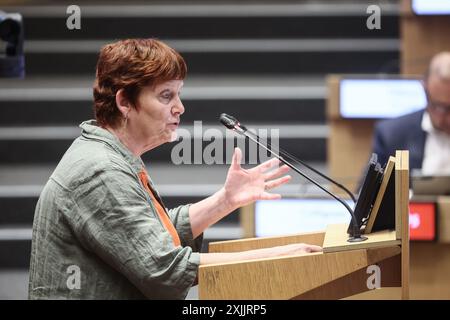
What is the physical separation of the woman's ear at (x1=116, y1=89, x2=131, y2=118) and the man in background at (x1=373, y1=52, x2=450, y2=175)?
70.5 inches

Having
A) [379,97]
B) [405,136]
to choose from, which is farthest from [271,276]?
[379,97]

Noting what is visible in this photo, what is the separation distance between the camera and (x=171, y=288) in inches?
62.4

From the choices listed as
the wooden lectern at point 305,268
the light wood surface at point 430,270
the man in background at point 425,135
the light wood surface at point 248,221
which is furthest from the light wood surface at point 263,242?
the man in background at point 425,135

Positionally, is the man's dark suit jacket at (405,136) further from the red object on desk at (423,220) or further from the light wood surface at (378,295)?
the light wood surface at (378,295)

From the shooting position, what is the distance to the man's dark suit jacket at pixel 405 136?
3.39 metres

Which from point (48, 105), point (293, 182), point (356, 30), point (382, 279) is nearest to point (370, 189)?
point (382, 279)

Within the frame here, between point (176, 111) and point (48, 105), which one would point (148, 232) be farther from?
point (48, 105)

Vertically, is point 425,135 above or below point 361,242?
above

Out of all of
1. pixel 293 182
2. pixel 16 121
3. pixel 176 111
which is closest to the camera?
pixel 176 111

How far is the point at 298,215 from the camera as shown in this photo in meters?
2.79

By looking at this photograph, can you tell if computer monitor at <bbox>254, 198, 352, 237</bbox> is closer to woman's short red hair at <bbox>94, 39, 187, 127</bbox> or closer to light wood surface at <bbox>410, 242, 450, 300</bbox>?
light wood surface at <bbox>410, 242, 450, 300</bbox>

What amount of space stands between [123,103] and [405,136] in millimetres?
1887

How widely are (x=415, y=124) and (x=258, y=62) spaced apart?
1027 mm

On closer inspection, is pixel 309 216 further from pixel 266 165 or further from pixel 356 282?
pixel 356 282
